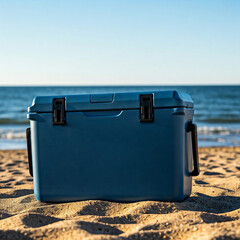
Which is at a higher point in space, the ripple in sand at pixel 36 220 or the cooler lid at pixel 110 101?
the cooler lid at pixel 110 101

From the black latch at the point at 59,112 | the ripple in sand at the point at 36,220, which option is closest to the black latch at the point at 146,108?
the black latch at the point at 59,112

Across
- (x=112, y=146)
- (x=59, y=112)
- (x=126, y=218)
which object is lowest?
(x=126, y=218)

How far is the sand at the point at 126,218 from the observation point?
4.93 ft

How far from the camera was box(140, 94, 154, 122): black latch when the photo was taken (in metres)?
1.91

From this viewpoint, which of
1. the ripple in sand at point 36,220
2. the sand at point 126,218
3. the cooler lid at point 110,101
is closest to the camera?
the sand at point 126,218

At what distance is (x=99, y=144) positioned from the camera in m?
2.00

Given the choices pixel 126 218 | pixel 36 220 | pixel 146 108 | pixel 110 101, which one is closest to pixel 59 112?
pixel 110 101

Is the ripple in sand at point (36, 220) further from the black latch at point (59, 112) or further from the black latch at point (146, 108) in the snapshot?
the black latch at point (146, 108)

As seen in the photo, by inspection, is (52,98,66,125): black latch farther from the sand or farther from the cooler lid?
the sand

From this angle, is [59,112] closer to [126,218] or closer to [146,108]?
[146,108]

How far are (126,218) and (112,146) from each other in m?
0.43

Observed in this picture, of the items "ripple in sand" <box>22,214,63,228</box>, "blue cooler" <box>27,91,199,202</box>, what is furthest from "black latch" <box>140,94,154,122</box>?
"ripple in sand" <box>22,214,63,228</box>

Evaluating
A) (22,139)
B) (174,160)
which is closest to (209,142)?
(22,139)

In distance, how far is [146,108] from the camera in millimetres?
1913
